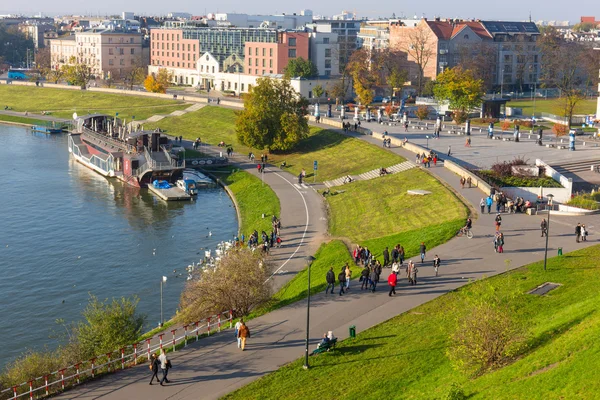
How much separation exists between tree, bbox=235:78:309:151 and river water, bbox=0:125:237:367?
10491 millimetres

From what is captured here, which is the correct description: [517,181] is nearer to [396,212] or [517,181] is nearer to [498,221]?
[396,212]

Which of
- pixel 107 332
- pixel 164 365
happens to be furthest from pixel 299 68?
pixel 164 365

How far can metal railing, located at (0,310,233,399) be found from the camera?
2680 cm

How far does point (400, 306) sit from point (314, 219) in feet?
76.6

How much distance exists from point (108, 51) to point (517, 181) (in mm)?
118177

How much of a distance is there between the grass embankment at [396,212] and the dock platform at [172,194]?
43.8ft

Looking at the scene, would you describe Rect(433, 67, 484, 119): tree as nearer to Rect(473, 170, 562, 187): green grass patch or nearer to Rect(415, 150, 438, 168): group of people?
Rect(415, 150, 438, 168): group of people

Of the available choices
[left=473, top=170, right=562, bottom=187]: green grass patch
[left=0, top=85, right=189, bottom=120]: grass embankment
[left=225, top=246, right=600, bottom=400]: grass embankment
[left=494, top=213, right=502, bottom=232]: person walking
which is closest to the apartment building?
[left=0, top=85, right=189, bottom=120]: grass embankment

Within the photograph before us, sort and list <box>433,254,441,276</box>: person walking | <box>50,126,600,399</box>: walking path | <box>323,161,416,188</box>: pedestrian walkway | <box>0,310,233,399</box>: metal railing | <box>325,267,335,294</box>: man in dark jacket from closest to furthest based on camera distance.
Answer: <box>50,126,600,399</box>: walking path
<box>0,310,233,399</box>: metal railing
<box>325,267,335,294</box>: man in dark jacket
<box>433,254,441,276</box>: person walking
<box>323,161,416,188</box>: pedestrian walkway

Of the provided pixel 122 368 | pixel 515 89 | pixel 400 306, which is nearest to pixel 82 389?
pixel 122 368

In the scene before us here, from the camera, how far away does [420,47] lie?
12425 cm

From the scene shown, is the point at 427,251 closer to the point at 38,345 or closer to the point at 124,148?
the point at 38,345

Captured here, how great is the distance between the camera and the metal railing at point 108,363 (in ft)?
87.9

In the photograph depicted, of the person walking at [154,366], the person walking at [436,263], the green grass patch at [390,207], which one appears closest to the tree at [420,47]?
the green grass patch at [390,207]
